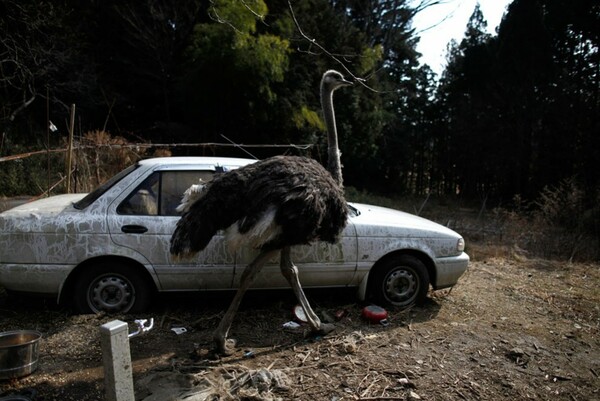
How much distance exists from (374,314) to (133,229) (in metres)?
2.38

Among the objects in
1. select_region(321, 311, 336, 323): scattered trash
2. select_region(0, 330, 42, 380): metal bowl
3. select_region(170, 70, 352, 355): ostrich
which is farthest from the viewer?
select_region(321, 311, 336, 323): scattered trash

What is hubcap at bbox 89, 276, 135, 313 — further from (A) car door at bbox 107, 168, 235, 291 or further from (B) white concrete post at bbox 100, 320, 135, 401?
(B) white concrete post at bbox 100, 320, 135, 401

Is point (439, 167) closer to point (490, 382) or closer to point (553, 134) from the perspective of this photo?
point (553, 134)

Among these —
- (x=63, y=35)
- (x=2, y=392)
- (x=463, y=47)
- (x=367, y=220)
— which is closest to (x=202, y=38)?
(x=63, y=35)

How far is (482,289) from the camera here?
605 centimetres

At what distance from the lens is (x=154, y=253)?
4371mm

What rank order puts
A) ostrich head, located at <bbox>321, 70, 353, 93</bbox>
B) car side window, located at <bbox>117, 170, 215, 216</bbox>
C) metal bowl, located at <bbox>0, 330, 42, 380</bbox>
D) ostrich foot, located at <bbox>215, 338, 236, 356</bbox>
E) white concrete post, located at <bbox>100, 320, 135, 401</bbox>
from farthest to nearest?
ostrich head, located at <bbox>321, 70, 353, 93</bbox> < car side window, located at <bbox>117, 170, 215, 216</bbox> < ostrich foot, located at <bbox>215, 338, 236, 356</bbox> < metal bowl, located at <bbox>0, 330, 42, 380</bbox> < white concrete post, located at <bbox>100, 320, 135, 401</bbox>

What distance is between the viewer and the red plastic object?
4.61 m

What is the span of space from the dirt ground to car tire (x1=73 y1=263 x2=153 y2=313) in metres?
0.11

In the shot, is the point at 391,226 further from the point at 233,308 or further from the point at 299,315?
the point at 233,308

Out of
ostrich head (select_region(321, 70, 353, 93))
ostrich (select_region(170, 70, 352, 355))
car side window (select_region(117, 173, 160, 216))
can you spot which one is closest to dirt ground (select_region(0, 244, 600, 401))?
ostrich (select_region(170, 70, 352, 355))

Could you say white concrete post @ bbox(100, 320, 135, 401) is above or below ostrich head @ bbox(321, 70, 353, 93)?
below

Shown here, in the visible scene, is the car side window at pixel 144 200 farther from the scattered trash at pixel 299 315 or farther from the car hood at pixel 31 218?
the scattered trash at pixel 299 315

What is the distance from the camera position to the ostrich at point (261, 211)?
12.1ft
